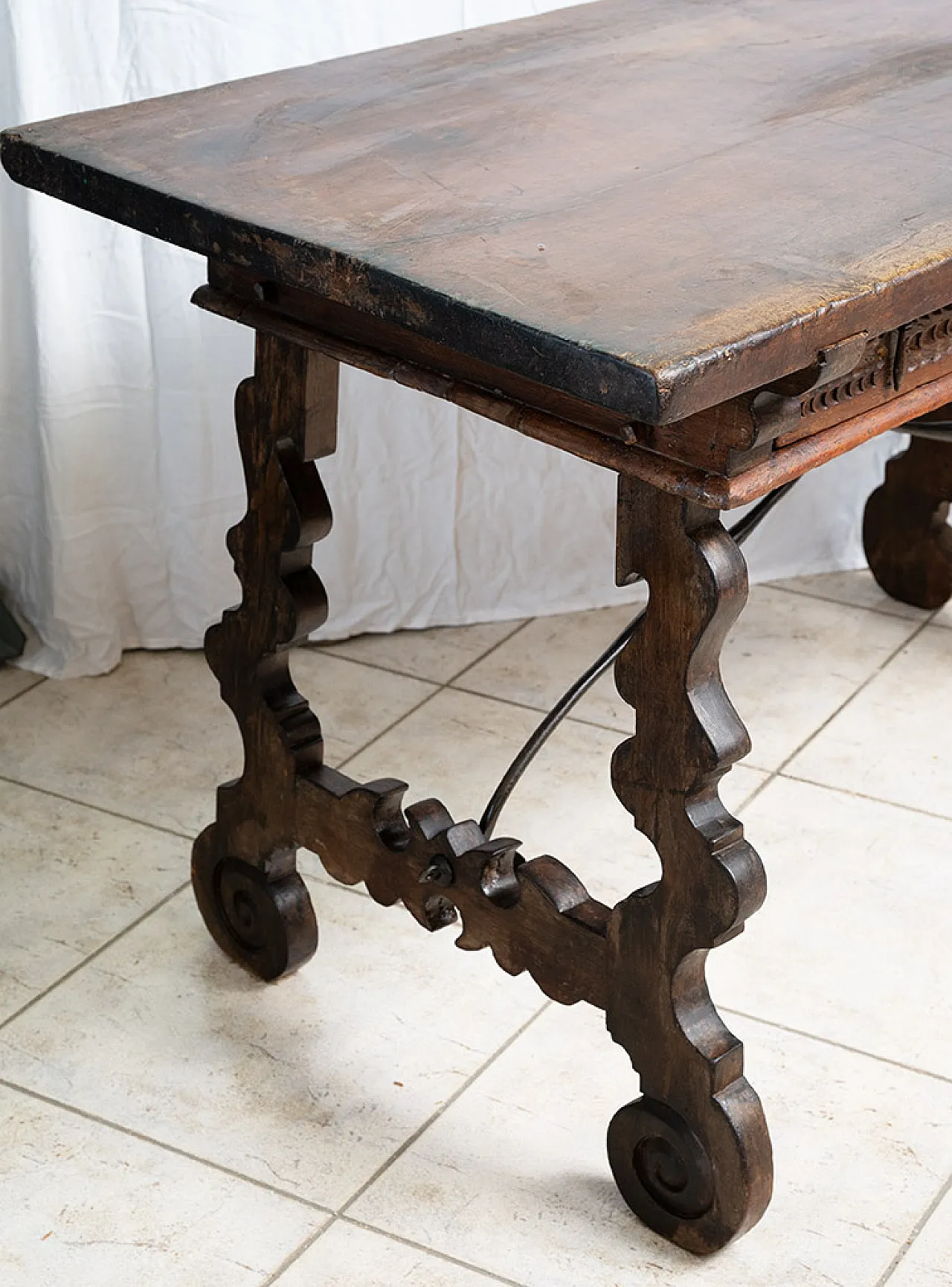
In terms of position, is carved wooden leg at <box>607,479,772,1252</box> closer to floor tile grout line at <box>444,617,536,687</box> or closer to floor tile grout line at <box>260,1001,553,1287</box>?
floor tile grout line at <box>260,1001,553,1287</box>

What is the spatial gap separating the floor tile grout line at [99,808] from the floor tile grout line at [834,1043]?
794 mm

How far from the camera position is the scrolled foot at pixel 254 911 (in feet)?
6.83

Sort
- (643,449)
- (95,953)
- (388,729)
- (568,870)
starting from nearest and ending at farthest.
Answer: (643,449)
(568,870)
(95,953)
(388,729)

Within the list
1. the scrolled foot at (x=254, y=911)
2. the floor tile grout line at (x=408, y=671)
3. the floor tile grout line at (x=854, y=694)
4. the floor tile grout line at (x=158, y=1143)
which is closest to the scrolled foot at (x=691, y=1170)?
the floor tile grout line at (x=158, y=1143)

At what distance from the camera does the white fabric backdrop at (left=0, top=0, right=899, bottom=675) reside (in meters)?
2.57

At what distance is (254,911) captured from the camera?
2.11m

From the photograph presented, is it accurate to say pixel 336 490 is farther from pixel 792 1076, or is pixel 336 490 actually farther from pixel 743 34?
pixel 792 1076

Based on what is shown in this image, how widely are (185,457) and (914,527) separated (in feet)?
3.96

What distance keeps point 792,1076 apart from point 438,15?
1684 mm

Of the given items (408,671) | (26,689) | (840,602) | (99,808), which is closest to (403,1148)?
(99,808)

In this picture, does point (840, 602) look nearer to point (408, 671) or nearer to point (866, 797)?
point (866, 797)

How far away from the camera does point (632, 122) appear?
70.8 inches

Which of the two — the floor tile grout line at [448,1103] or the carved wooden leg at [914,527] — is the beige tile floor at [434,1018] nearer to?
the floor tile grout line at [448,1103]

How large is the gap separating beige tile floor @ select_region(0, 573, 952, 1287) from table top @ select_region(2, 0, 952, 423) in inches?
35.9
